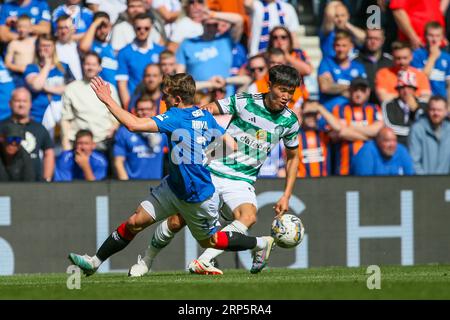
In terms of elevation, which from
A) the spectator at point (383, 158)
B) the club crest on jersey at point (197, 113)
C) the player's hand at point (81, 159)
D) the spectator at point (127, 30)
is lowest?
the spectator at point (383, 158)

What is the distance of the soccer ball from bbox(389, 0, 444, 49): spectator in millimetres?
6920

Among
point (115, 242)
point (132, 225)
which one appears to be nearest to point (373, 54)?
point (132, 225)

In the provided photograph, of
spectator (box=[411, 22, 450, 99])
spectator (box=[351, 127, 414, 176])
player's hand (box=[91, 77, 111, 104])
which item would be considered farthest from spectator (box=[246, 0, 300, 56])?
player's hand (box=[91, 77, 111, 104])

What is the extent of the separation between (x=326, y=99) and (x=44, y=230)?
4.59 metres

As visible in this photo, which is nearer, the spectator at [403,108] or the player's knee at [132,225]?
the player's knee at [132,225]

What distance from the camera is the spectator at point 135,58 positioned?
619 inches

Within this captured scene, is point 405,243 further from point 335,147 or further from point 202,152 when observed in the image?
point 202,152

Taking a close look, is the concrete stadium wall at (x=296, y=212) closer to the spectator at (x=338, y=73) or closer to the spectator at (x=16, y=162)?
the spectator at (x=16, y=162)

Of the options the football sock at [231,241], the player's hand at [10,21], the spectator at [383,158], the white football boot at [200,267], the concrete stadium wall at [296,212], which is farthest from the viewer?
the player's hand at [10,21]

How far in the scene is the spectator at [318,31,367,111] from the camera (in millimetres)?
16156

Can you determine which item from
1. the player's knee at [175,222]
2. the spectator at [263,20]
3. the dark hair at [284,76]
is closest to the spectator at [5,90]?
the spectator at [263,20]

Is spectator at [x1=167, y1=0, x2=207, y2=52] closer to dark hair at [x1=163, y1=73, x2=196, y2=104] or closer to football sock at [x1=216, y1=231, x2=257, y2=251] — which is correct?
dark hair at [x1=163, y1=73, x2=196, y2=104]

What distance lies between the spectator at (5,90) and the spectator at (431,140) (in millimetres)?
5741
